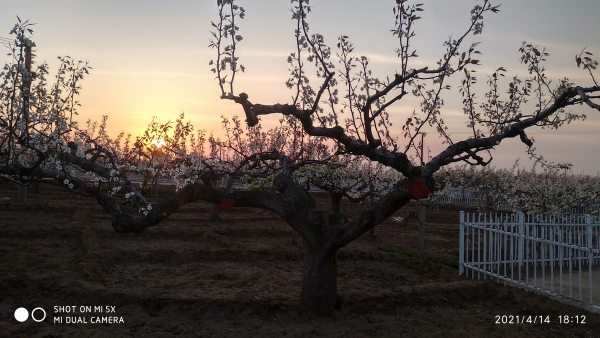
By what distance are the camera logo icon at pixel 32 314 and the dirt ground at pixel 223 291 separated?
0.11 ft

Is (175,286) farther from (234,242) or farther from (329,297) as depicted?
(234,242)

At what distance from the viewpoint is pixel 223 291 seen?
31.6 ft

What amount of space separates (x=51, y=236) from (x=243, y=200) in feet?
33.7

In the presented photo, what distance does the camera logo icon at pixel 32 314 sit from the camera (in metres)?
7.79

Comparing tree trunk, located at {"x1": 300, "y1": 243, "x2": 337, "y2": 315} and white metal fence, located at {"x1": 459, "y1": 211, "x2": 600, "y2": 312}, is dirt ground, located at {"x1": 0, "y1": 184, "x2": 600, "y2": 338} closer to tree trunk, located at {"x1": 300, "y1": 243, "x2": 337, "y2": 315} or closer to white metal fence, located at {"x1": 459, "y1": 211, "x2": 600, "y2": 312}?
tree trunk, located at {"x1": 300, "y1": 243, "x2": 337, "y2": 315}

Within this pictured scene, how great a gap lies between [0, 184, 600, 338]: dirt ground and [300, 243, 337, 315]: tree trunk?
0.25 m

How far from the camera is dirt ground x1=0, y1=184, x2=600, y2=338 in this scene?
785 cm

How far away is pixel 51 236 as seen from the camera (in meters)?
15.2

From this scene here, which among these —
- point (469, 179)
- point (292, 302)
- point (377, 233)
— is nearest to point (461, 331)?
point (292, 302)

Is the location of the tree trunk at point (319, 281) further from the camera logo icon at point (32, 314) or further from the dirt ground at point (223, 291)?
the camera logo icon at point (32, 314)

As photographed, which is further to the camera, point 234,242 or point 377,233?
point 377,233
